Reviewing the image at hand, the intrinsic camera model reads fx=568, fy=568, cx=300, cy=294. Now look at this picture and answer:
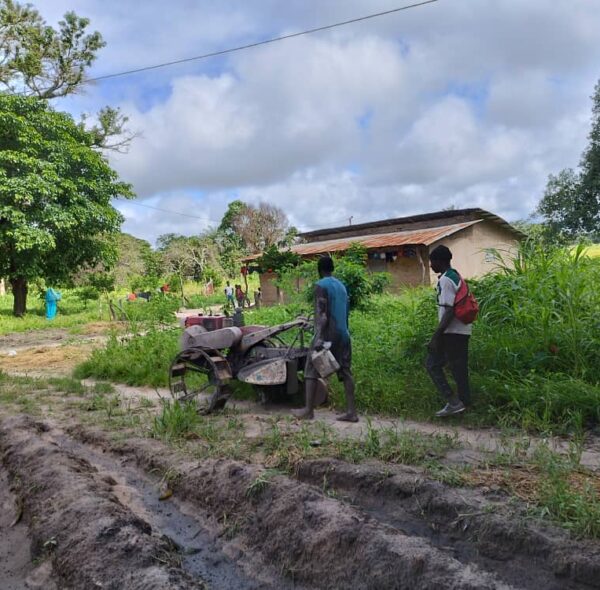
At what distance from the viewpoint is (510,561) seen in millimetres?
3023

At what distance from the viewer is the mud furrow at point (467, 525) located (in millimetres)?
2852

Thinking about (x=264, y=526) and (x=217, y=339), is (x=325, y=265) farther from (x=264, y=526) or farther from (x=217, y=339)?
(x=264, y=526)

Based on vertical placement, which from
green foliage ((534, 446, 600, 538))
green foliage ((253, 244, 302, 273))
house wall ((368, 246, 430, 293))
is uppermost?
green foliage ((253, 244, 302, 273))

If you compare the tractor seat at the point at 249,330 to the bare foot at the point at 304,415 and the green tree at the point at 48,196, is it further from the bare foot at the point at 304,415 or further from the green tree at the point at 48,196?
the green tree at the point at 48,196

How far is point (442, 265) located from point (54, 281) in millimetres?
21292

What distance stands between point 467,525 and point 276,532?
1.14m

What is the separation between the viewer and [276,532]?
349 cm

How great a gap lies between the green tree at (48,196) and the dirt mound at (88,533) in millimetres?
16658

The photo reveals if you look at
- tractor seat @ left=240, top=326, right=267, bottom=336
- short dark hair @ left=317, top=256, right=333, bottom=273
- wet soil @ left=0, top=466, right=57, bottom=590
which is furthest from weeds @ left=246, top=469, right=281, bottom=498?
tractor seat @ left=240, top=326, right=267, bottom=336

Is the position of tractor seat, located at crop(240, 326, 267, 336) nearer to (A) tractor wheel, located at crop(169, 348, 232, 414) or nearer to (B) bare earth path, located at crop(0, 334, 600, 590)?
(A) tractor wheel, located at crop(169, 348, 232, 414)

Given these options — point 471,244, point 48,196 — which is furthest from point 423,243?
point 48,196

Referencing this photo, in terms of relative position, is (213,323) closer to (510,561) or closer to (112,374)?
(112,374)

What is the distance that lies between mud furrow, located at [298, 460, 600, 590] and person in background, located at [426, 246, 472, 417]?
1.93 metres

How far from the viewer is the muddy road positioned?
9.61ft
